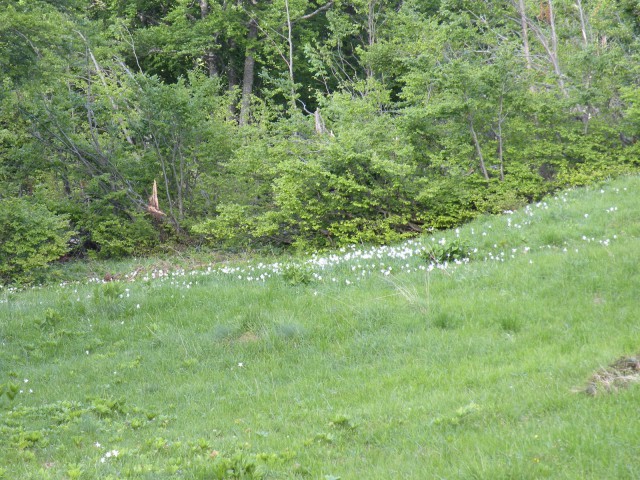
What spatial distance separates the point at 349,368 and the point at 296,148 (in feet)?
32.0

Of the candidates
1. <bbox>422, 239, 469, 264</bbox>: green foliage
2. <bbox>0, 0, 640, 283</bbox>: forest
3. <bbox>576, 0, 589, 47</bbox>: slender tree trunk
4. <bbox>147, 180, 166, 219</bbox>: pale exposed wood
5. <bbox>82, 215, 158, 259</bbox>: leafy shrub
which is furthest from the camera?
<bbox>576, 0, 589, 47</bbox>: slender tree trunk

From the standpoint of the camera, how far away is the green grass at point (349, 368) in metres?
4.58

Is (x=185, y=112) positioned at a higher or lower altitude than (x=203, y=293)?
higher

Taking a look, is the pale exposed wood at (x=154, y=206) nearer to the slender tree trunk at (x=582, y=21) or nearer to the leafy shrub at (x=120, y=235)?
the leafy shrub at (x=120, y=235)

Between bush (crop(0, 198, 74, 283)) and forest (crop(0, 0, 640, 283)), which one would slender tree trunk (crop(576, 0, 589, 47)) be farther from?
bush (crop(0, 198, 74, 283))

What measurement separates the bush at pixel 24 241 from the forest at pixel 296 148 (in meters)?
0.03

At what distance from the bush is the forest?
3 centimetres

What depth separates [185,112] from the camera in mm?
16891

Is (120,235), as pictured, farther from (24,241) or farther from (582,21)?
(582,21)

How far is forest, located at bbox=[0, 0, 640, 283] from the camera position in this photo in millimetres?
14594

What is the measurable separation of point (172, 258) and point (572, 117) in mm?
9766

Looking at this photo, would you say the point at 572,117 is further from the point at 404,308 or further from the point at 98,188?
the point at 98,188

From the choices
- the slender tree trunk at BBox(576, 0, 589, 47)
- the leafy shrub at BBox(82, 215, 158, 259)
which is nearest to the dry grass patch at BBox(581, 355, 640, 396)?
the leafy shrub at BBox(82, 215, 158, 259)

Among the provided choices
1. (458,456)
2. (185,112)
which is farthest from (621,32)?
(458,456)
